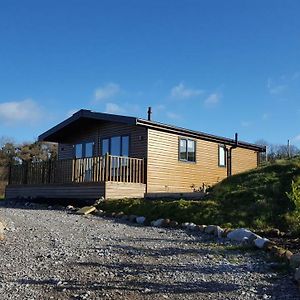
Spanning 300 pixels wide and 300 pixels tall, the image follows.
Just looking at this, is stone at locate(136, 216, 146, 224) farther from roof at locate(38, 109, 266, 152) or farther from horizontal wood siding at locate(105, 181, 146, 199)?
roof at locate(38, 109, 266, 152)

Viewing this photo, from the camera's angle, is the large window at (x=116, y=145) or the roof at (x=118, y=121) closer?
the roof at (x=118, y=121)

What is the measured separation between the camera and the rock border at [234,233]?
20.6ft

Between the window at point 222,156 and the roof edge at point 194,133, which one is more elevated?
the roof edge at point 194,133

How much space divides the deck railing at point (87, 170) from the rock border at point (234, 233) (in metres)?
2.23

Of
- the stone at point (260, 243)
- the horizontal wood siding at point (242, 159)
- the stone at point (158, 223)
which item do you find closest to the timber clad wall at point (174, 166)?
the horizontal wood siding at point (242, 159)

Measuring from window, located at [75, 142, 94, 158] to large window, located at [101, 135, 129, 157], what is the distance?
0.89 m

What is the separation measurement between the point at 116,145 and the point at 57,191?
340 centimetres

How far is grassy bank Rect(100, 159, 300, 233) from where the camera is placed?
34.8 ft

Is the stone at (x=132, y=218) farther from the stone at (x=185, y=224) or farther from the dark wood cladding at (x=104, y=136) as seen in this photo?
the dark wood cladding at (x=104, y=136)

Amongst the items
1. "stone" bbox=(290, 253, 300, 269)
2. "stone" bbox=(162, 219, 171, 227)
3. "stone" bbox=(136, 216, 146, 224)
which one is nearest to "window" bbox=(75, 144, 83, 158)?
"stone" bbox=(136, 216, 146, 224)

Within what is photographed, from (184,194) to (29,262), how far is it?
353 inches

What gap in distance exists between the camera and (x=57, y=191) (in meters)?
17.7

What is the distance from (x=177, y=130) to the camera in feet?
63.1

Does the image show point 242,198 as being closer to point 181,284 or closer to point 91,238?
point 91,238
